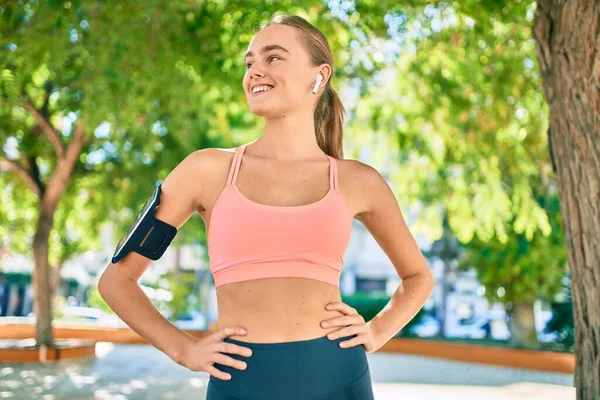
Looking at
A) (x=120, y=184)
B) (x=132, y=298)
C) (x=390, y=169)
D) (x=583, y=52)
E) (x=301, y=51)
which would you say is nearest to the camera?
(x=132, y=298)

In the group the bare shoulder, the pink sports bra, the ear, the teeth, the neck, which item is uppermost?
the ear

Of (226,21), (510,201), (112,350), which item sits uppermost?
(226,21)

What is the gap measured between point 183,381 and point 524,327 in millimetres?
9635

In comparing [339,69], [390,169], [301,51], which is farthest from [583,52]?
[390,169]

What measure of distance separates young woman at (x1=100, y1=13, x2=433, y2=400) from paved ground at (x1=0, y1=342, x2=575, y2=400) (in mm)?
7399

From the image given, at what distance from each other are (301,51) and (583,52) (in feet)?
6.41

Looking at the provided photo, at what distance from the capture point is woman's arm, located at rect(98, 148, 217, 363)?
1.96 m

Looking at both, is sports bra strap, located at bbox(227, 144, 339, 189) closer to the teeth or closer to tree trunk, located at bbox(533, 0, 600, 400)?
the teeth

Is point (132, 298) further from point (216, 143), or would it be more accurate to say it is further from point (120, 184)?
point (216, 143)

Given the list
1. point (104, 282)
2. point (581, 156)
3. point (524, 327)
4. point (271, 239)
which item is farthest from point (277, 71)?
point (524, 327)

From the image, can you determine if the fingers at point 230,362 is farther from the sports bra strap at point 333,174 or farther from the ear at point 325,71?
the ear at point 325,71

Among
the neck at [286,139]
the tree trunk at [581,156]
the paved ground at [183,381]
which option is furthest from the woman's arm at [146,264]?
the paved ground at [183,381]

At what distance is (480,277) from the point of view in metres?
18.5

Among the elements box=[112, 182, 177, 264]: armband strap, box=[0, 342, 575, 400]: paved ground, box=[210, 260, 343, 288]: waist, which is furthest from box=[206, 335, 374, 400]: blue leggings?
box=[0, 342, 575, 400]: paved ground
